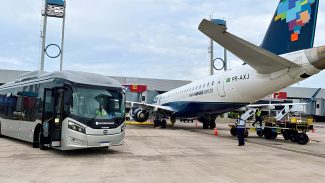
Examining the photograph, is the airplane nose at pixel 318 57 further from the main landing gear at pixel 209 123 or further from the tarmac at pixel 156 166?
the main landing gear at pixel 209 123

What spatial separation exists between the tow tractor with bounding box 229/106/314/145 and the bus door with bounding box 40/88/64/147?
981cm

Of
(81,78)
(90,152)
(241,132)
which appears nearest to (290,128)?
(241,132)

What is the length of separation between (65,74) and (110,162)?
4.07 m

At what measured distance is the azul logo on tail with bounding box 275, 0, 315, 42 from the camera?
16484 mm

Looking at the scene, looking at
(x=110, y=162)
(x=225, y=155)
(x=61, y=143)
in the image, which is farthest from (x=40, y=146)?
(x=225, y=155)

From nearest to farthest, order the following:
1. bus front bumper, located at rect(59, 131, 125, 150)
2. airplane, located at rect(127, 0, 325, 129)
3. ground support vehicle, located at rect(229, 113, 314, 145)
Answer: bus front bumper, located at rect(59, 131, 125, 150), airplane, located at rect(127, 0, 325, 129), ground support vehicle, located at rect(229, 113, 314, 145)

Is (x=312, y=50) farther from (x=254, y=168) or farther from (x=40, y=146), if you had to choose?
(x=40, y=146)

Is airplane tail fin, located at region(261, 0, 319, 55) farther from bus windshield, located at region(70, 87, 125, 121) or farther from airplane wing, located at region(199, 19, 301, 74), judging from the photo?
bus windshield, located at region(70, 87, 125, 121)

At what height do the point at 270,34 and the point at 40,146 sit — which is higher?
the point at 270,34

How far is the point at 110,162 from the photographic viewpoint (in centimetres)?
1098

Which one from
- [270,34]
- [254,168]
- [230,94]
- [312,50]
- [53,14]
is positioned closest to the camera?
[254,168]

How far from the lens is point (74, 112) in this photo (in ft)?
40.0

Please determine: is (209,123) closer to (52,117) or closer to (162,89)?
→ (52,117)

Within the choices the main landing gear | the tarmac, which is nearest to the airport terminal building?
the main landing gear
